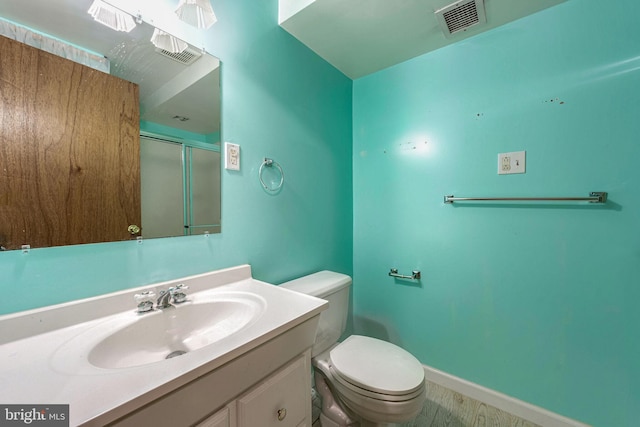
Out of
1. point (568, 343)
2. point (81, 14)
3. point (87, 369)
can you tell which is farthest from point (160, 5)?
point (568, 343)

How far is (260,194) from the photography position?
1271mm

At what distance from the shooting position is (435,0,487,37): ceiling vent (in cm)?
121

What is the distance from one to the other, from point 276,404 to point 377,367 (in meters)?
0.55

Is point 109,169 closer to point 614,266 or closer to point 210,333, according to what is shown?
point 210,333

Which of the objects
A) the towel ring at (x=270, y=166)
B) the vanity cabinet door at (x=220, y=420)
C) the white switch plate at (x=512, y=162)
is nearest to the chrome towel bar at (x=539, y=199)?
the white switch plate at (x=512, y=162)

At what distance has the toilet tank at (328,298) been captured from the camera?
128 cm

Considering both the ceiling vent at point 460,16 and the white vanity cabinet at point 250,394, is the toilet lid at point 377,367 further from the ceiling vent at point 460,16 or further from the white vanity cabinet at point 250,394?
the ceiling vent at point 460,16

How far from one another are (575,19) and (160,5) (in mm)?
1891

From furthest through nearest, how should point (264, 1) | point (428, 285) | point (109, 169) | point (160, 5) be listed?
point (428, 285), point (264, 1), point (160, 5), point (109, 169)

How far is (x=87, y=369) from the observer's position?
52 centimetres

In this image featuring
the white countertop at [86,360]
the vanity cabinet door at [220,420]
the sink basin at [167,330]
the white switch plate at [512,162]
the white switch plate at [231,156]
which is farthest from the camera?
the white switch plate at [512,162]

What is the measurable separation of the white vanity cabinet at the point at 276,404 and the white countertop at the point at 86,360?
15cm

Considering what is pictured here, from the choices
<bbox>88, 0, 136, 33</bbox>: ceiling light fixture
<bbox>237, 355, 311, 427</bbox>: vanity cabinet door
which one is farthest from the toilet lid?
<bbox>88, 0, 136, 33</bbox>: ceiling light fixture

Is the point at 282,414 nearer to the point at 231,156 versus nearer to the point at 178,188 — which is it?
the point at 178,188
